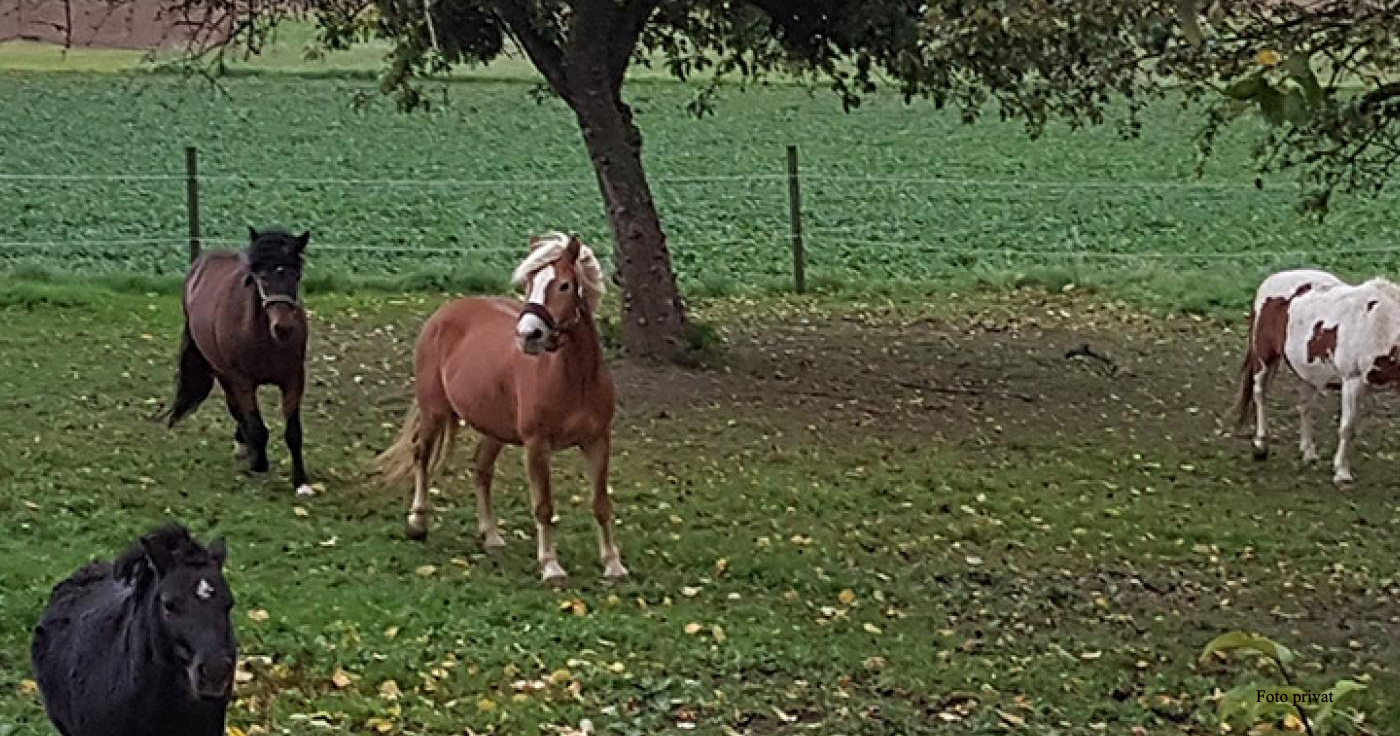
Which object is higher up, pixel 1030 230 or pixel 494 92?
pixel 494 92

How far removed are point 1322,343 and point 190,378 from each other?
21.9 feet

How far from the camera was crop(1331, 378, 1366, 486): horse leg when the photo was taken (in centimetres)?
1091

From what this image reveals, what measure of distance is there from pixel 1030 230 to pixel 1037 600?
16.0 meters

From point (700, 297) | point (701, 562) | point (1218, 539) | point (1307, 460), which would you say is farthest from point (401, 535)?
point (700, 297)

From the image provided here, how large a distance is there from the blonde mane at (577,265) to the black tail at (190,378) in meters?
3.11

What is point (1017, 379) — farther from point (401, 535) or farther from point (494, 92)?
point (494, 92)

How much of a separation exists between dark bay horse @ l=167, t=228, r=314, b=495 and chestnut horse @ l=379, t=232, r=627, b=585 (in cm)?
81

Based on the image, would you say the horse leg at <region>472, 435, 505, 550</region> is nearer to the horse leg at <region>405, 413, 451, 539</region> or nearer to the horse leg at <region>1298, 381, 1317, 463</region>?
the horse leg at <region>405, 413, 451, 539</region>

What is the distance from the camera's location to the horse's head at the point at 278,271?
29.8 ft

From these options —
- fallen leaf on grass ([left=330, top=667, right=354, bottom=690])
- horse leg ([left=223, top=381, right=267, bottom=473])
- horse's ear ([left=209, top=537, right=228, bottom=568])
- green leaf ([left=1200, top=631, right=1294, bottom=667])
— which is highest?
green leaf ([left=1200, top=631, right=1294, bottom=667])

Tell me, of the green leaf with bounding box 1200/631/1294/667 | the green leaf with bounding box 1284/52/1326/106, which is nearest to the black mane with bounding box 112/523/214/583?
the green leaf with bounding box 1200/631/1294/667

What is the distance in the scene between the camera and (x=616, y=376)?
12.8 metres

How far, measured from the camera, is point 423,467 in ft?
29.1

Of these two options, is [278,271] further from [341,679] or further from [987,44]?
[987,44]
